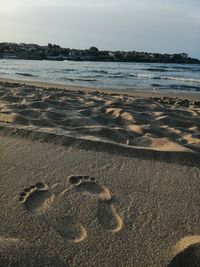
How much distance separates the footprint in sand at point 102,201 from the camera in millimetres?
1968

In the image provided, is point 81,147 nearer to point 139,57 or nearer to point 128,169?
point 128,169

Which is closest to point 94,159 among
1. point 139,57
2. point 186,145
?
point 186,145

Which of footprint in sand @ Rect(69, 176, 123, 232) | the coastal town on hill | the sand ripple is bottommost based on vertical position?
the coastal town on hill

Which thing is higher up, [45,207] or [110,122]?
[45,207]

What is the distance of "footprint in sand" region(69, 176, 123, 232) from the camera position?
6.46 ft

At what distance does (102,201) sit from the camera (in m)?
2.19

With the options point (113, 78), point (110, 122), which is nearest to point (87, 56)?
point (113, 78)

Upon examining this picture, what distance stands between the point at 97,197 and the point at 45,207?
0.31 meters

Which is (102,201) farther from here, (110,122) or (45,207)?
(110,122)

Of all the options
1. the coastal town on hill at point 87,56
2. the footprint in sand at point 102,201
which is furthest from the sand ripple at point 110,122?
the coastal town on hill at point 87,56

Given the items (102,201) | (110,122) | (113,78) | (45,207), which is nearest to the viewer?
(45,207)

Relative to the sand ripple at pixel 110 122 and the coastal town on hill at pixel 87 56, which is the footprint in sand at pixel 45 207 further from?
the coastal town on hill at pixel 87 56

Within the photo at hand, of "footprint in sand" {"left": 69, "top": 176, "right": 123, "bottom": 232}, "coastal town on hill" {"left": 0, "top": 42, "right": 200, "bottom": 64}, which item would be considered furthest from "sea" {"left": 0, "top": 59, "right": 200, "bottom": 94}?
"coastal town on hill" {"left": 0, "top": 42, "right": 200, "bottom": 64}

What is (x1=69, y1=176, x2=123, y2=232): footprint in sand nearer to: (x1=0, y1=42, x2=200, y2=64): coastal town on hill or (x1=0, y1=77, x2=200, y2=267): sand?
(x1=0, y1=77, x2=200, y2=267): sand
